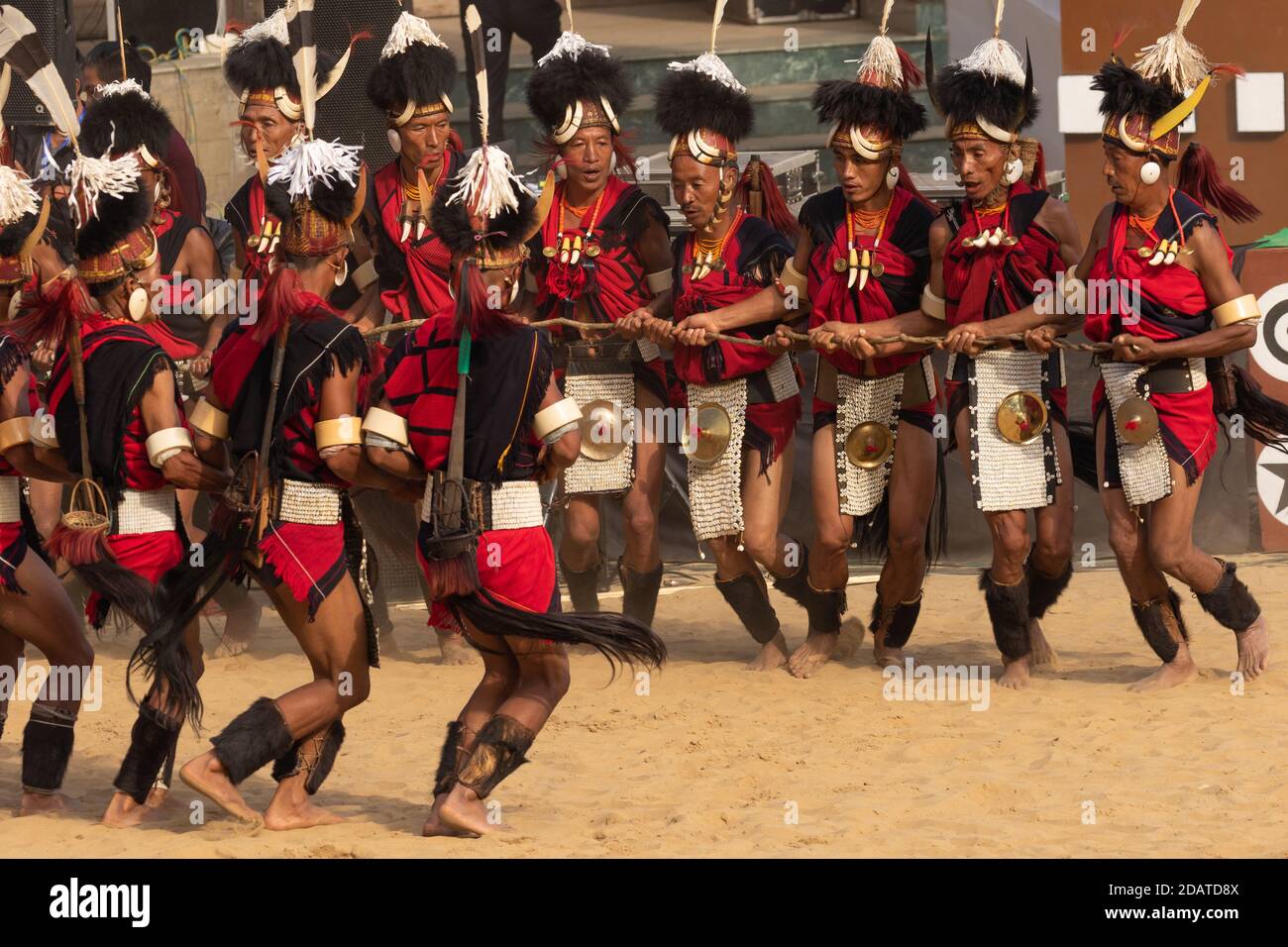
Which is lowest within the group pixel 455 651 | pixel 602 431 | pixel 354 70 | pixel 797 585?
pixel 455 651

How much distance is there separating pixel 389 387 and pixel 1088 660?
3.48 metres

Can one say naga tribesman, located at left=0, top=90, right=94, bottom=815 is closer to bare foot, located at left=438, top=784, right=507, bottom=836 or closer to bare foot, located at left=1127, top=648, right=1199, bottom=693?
bare foot, located at left=438, top=784, right=507, bottom=836

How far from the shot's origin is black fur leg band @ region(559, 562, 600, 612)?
7844 mm

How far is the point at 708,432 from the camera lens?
7.35m

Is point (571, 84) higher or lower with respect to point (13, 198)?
higher

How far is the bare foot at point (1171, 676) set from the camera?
691 cm

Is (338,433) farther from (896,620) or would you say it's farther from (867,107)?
(896,620)

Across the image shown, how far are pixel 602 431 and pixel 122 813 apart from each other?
2.66 m

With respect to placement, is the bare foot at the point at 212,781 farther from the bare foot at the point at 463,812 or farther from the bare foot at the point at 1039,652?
the bare foot at the point at 1039,652

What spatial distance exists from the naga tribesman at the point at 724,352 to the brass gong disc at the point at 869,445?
11.9 inches

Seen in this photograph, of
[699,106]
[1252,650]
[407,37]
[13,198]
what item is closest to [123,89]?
[407,37]

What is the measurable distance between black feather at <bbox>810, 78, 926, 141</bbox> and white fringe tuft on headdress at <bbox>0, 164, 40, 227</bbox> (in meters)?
2.84

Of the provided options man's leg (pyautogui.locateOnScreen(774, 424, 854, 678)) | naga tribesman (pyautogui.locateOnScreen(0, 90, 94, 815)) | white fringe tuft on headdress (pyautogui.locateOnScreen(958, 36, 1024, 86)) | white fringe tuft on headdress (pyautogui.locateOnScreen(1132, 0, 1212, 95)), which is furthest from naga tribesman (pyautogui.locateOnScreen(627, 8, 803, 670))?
naga tribesman (pyautogui.locateOnScreen(0, 90, 94, 815))

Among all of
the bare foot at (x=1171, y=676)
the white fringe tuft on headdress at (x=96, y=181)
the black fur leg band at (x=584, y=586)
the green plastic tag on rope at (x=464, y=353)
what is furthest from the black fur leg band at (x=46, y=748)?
the bare foot at (x=1171, y=676)
